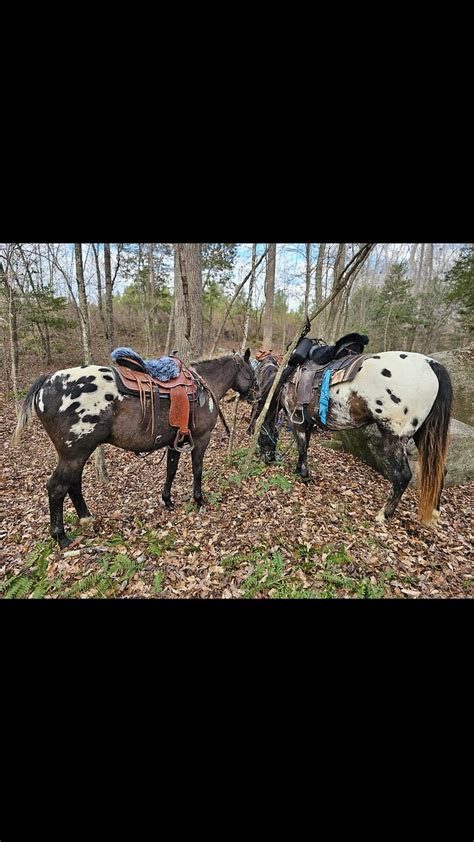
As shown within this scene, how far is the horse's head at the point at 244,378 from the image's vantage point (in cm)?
437

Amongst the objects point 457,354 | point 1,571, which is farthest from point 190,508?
point 457,354

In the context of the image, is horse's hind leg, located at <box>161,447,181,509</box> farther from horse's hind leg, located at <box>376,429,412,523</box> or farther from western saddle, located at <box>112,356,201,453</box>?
horse's hind leg, located at <box>376,429,412,523</box>

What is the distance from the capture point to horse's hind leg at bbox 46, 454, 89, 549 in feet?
9.59

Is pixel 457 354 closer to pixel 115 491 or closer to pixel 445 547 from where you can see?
pixel 445 547

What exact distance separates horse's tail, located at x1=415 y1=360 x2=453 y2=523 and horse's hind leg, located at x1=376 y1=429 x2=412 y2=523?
0.82 ft

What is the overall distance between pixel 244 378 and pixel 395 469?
8.41 ft

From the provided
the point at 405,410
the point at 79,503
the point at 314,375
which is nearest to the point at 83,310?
the point at 79,503

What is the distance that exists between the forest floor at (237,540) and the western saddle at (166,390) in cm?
114

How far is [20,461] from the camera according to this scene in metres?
5.25

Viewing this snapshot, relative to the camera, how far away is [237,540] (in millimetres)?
3189

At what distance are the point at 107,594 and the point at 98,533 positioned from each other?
97 cm

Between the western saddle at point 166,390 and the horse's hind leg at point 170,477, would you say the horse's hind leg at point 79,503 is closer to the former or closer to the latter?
the horse's hind leg at point 170,477

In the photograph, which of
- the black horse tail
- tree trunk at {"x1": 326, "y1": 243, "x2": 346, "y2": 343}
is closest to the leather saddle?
tree trunk at {"x1": 326, "y1": 243, "x2": 346, "y2": 343}
